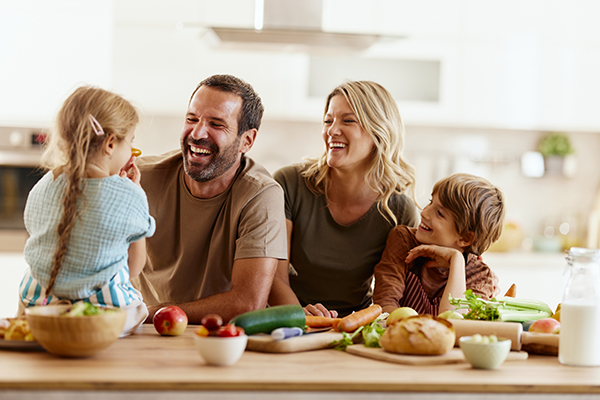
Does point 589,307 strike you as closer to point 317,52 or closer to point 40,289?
point 40,289

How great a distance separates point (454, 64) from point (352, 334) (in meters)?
2.99

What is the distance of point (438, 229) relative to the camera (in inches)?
84.4

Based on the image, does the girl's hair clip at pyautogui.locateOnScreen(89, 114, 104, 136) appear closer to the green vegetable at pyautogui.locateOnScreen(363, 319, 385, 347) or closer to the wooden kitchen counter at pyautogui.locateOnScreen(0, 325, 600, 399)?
the wooden kitchen counter at pyautogui.locateOnScreen(0, 325, 600, 399)

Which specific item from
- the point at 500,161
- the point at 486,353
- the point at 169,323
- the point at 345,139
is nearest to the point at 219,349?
the point at 169,323

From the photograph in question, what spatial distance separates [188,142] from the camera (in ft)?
6.88

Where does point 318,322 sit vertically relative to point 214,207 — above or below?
below

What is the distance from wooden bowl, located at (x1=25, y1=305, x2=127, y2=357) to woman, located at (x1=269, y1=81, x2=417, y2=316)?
105 cm

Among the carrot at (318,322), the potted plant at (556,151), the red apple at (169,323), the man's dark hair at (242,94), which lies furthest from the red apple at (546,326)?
the potted plant at (556,151)

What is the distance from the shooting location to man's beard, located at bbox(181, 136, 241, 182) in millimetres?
2096

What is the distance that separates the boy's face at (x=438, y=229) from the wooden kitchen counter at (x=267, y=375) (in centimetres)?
75

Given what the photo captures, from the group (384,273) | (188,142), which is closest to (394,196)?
(384,273)

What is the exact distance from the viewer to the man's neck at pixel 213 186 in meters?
2.18

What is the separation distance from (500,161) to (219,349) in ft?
12.6

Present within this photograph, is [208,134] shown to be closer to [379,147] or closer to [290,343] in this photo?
[379,147]
